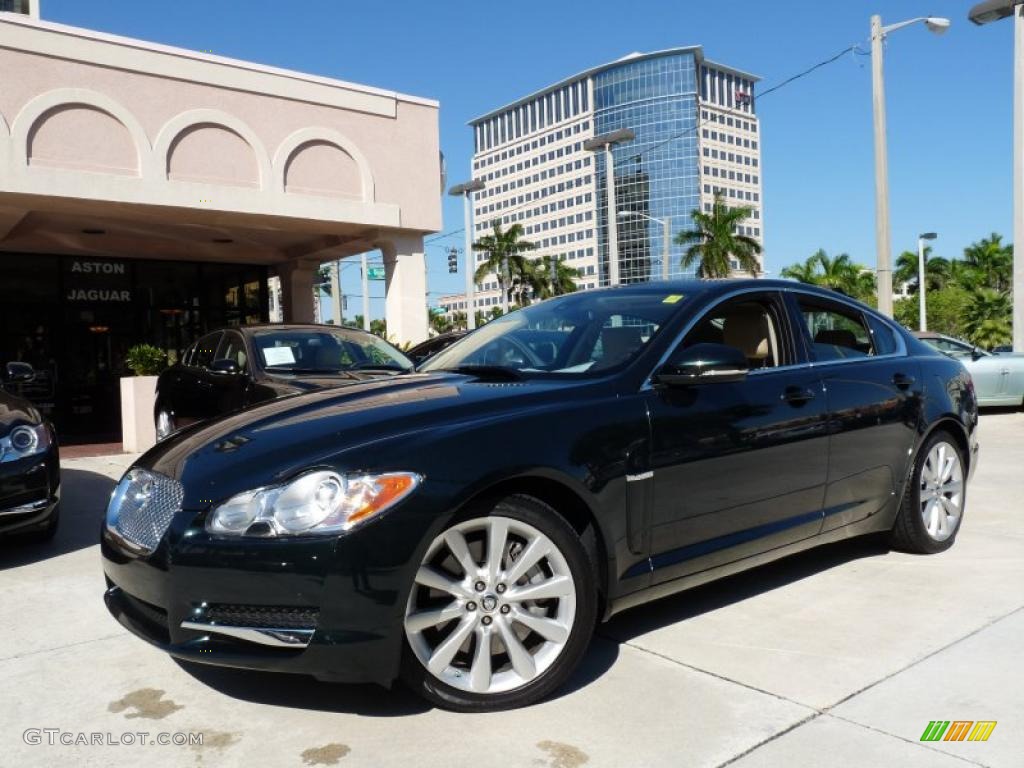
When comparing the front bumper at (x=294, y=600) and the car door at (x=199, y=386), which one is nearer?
the front bumper at (x=294, y=600)

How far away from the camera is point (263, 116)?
40.6 feet

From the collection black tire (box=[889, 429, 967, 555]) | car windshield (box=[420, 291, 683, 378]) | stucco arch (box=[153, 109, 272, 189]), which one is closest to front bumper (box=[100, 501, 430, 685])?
car windshield (box=[420, 291, 683, 378])

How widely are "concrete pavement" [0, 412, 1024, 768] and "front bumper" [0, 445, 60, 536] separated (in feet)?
2.38

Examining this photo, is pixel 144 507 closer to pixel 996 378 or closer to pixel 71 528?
pixel 71 528

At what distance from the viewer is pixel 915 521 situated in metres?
4.65

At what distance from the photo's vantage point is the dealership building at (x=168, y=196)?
10.7 meters

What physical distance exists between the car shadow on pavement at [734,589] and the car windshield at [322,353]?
143 inches

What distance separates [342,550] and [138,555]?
80cm

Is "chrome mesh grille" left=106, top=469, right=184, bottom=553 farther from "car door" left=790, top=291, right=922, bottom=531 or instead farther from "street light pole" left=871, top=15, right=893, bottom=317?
"street light pole" left=871, top=15, right=893, bottom=317

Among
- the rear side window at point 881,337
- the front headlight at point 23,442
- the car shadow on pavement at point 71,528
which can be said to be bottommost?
the car shadow on pavement at point 71,528

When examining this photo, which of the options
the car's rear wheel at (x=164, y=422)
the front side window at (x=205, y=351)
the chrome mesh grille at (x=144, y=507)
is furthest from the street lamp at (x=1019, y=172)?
the chrome mesh grille at (x=144, y=507)

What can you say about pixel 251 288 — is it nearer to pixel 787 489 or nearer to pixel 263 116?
pixel 263 116

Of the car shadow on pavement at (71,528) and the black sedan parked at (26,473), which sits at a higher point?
the black sedan parked at (26,473)

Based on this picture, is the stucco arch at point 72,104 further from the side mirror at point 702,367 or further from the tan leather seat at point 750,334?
the side mirror at point 702,367
